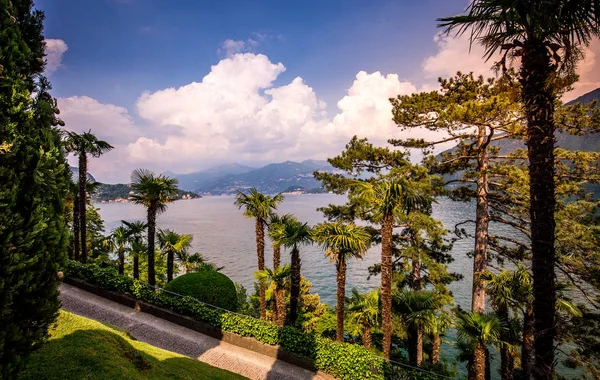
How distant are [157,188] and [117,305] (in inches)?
299

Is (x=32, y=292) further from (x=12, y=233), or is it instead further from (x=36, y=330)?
(x=12, y=233)

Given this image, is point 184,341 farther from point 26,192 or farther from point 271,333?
point 26,192

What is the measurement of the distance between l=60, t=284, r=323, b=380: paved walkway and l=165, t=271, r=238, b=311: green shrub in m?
1.82

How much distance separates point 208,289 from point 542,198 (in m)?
16.4

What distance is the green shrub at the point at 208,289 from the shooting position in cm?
1689

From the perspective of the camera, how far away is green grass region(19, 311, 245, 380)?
7141mm

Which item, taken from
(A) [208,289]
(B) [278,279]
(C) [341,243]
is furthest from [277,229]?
(A) [208,289]

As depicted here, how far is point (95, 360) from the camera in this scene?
25.4 feet

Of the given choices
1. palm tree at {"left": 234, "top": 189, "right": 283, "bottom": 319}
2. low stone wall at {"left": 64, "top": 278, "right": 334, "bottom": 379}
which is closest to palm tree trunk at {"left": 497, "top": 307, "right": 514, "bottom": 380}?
low stone wall at {"left": 64, "top": 278, "right": 334, "bottom": 379}

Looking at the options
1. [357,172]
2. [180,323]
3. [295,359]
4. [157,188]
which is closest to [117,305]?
[180,323]

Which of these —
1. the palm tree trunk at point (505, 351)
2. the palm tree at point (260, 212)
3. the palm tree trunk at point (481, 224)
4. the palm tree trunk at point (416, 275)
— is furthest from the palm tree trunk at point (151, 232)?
the palm tree trunk at point (481, 224)

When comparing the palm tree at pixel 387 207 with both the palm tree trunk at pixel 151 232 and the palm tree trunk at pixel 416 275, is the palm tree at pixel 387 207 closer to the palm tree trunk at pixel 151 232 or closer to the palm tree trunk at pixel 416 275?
the palm tree trunk at pixel 416 275

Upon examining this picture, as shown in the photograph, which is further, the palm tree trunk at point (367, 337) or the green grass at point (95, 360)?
the palm tree trunk at point (367, 337)

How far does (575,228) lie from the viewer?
651 inches
